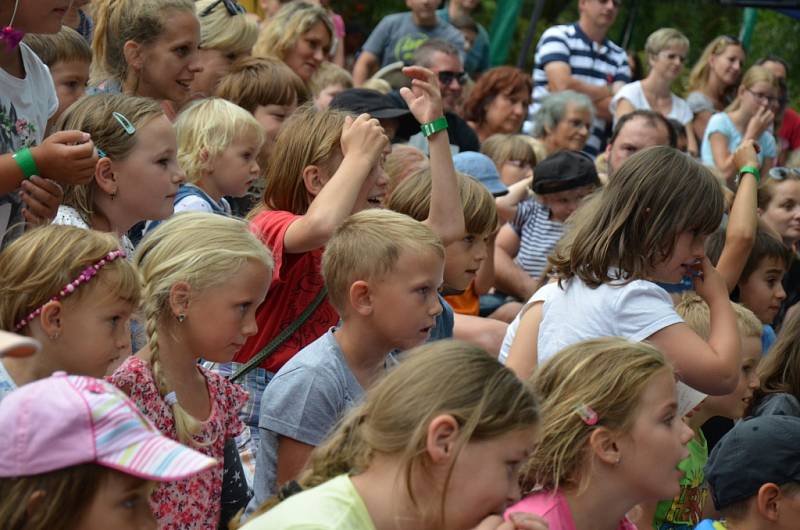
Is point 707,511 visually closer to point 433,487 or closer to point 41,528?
point 433,487

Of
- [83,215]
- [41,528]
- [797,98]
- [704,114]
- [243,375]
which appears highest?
[41,528]

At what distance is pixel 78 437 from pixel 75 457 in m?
0.04

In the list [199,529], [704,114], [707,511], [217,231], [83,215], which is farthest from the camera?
[704,114]

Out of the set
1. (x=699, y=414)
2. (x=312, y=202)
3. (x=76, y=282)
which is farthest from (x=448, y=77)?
(x=76, y=282)

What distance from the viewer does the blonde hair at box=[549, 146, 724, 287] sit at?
3875 mm

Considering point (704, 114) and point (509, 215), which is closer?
point (509, 215)

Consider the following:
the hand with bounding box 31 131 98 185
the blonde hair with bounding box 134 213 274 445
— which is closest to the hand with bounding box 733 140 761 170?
the blonde hair with bounding box 134 213 274 445

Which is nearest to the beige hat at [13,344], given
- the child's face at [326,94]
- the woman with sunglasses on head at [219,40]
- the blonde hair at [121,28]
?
the blonde hair at [121,28]

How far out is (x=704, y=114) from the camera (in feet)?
33.4

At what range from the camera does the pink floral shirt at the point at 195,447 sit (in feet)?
10.8

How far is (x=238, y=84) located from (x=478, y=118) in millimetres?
3162

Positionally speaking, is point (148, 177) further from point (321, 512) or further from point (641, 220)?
point (321, 512)

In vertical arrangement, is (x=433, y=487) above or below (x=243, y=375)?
above

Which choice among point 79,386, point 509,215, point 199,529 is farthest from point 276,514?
point 509,215
